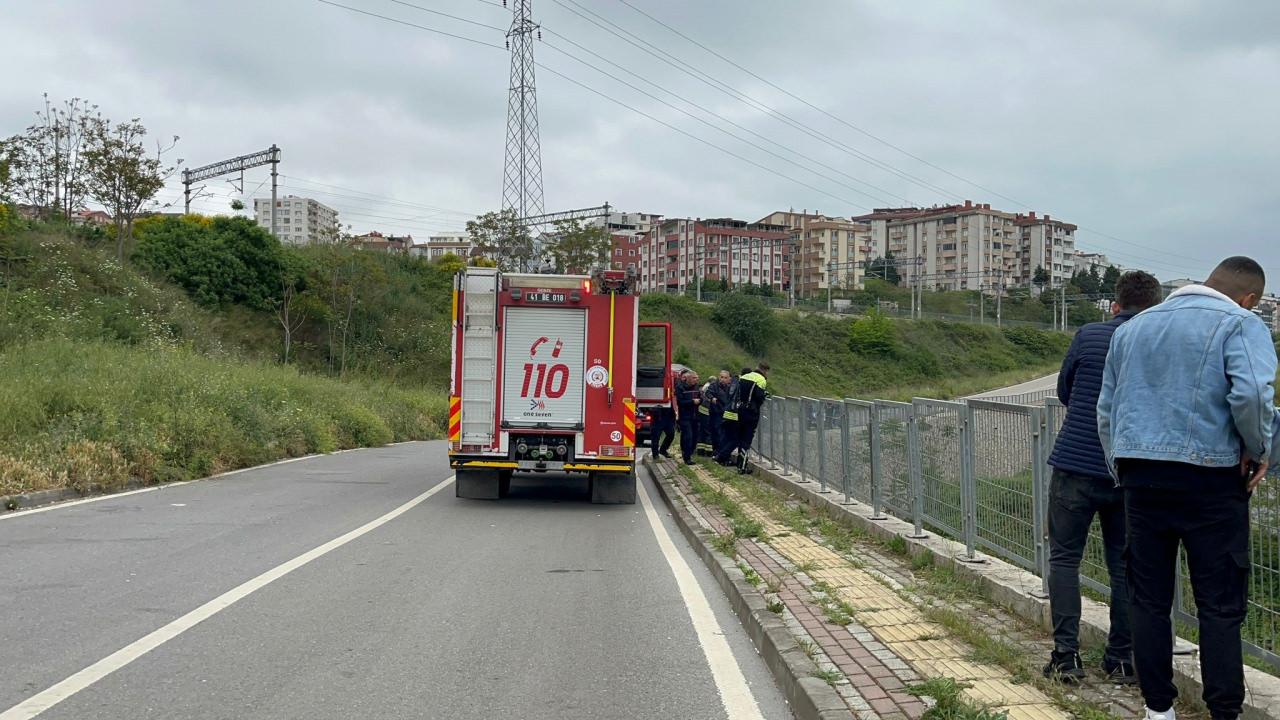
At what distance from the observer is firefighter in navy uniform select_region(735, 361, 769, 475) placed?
16.8m

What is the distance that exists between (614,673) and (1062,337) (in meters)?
104

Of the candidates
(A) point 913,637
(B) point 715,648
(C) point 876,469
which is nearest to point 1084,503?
(A) point 913,637

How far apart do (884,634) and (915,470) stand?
333 cm

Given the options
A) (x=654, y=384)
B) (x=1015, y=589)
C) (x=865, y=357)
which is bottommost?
(x=1015, y=589)

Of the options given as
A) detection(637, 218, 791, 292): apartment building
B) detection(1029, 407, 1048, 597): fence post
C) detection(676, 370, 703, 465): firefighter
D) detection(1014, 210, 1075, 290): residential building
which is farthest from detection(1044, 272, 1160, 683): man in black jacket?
detection(1014, 210, 1075, 290): residential building

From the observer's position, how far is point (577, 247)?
59.3 meters

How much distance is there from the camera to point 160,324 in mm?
32719

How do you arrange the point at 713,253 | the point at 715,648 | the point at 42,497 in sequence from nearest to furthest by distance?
the point at 715,648
the point at 42,497
the point at 713,253

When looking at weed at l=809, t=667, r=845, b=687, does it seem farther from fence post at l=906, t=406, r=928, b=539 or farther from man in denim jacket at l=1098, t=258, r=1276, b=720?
fence post at l=906, t=406, r=928, b=539

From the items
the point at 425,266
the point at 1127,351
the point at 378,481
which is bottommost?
the point at 378,481

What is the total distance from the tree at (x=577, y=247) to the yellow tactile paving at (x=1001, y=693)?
54.4 m

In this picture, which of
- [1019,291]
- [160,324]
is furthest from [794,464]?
[1019,291]

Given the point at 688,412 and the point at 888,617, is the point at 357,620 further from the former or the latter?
the point at 688,412

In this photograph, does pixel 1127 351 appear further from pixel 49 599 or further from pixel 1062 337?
pixel 1062 337
